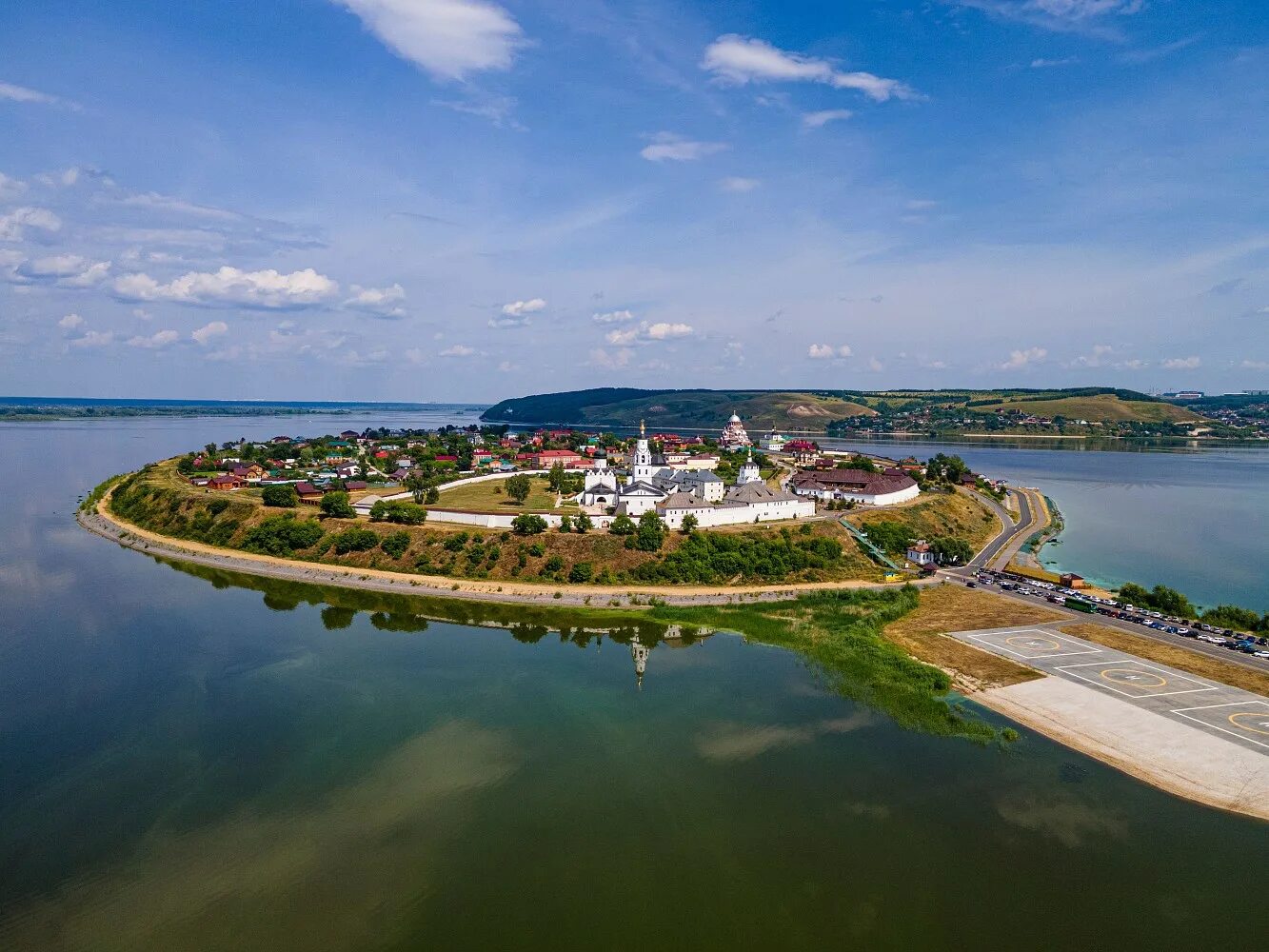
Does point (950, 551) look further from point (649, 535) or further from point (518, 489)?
point (518, 489)

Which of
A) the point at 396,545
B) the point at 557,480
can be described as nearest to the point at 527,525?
the point at 396,545

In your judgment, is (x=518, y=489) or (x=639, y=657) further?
(x=518, y=489)

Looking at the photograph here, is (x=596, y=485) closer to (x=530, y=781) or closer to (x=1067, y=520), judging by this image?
(x=530, y=781)

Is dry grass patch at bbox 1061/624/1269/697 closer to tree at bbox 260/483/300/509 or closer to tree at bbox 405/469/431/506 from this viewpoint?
tree at bbox 405/469/431/506

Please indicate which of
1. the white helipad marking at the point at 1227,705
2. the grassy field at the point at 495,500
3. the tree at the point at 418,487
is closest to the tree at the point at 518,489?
the grassy field at the point at 495,500

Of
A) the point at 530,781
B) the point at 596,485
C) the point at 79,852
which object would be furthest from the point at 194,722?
the point at 596,485
